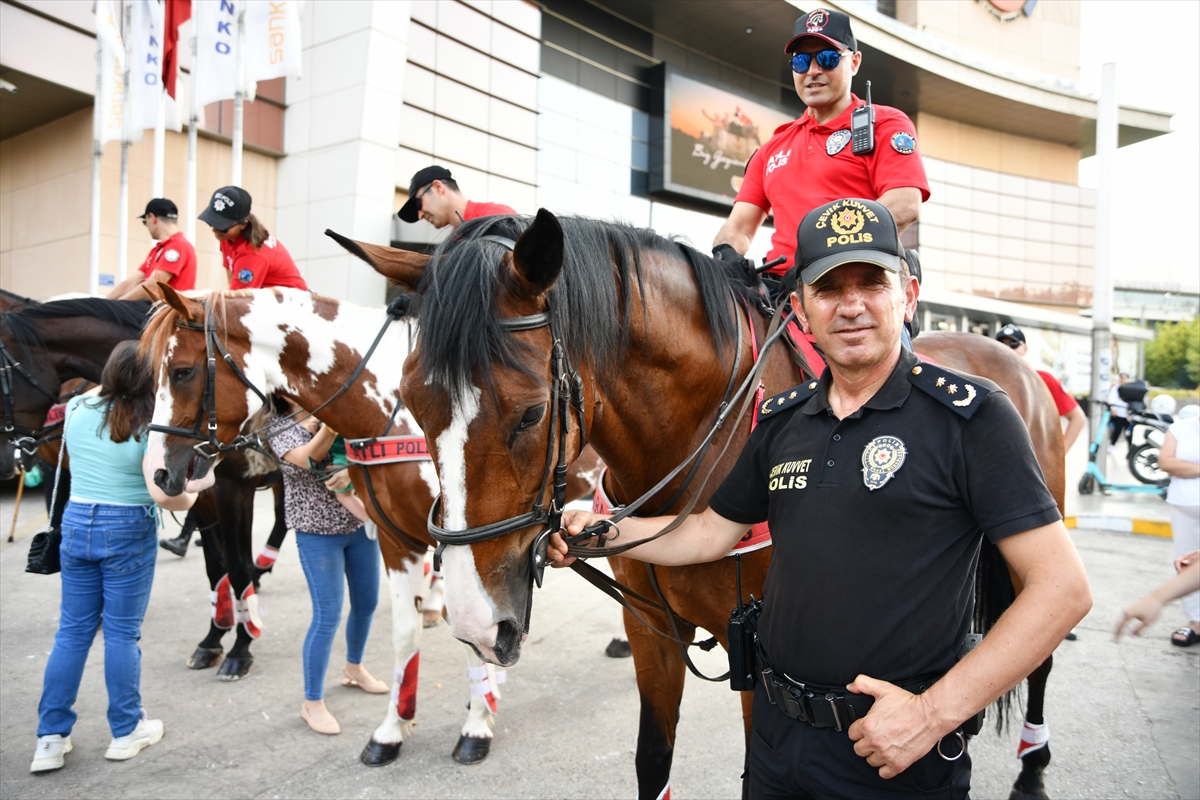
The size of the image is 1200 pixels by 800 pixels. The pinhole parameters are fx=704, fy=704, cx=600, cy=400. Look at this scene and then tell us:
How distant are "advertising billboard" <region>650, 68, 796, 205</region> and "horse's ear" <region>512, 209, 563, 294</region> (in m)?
24.8

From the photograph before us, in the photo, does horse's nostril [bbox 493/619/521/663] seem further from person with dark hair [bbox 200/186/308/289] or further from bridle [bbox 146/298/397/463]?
person with dark hair [bbox 200/186/308/289]

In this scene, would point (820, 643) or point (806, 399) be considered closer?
point (820, 643)

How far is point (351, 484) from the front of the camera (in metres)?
3.96

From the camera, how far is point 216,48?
10445 mm

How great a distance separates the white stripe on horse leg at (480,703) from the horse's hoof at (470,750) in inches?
0.9

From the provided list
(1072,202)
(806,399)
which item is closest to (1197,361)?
(1072,202)

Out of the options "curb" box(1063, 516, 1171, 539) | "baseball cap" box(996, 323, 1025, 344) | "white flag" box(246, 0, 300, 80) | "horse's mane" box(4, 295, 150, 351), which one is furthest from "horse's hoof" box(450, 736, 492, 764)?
"white flag" box(246, 0, 300, 80)

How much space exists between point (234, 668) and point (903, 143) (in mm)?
5043

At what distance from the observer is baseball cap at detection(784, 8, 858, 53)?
8.70ft

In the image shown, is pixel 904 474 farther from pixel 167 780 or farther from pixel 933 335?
pixel 167 780

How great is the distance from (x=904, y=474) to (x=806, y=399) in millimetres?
362

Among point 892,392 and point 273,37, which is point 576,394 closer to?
point 892,392

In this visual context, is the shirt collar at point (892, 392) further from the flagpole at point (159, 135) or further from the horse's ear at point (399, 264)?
the flagpole at point (159, 135)

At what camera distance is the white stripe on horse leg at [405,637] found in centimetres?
381
